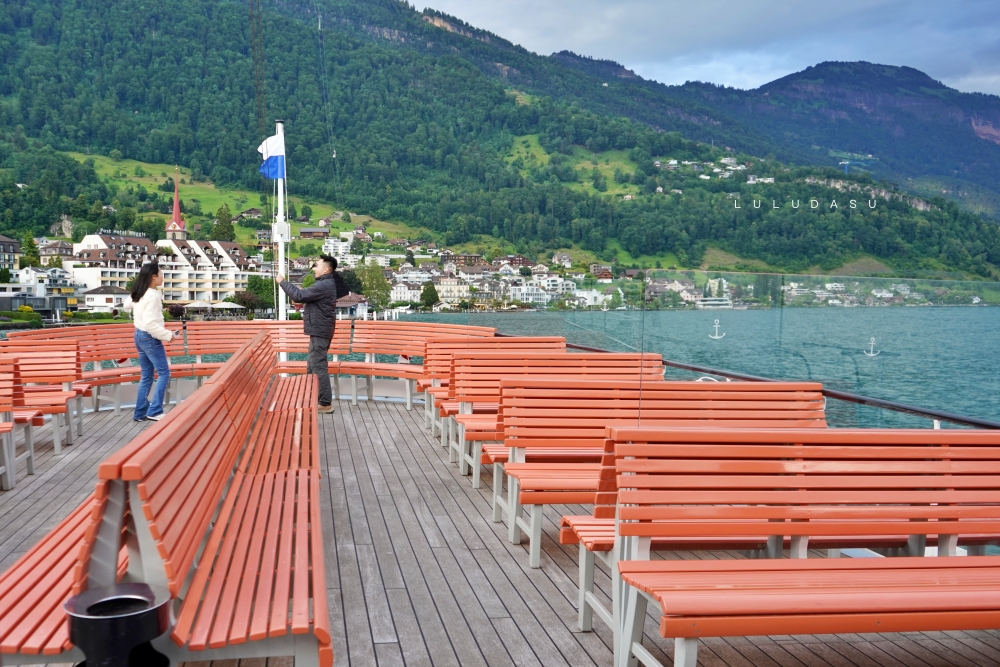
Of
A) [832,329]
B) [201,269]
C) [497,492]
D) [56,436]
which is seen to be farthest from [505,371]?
[201,269]

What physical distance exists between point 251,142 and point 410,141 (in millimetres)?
13994

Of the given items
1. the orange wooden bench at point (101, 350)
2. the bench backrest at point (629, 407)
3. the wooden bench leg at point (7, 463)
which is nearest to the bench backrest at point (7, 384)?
the wooden bench leg at point (7, 463)

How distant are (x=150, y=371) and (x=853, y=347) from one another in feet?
18.6

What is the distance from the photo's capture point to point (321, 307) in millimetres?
7727

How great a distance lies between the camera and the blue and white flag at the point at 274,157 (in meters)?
13.4

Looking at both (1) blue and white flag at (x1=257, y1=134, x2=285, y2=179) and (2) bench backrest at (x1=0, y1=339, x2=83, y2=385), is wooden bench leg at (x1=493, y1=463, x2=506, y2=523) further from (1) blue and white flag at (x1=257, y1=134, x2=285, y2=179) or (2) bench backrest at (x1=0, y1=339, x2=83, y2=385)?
(1) blue and white flag at (x1=257, y1=134, x2=285, y2=179)

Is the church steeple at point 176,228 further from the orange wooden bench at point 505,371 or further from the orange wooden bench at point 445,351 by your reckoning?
the orange wooden bench at point 505,371

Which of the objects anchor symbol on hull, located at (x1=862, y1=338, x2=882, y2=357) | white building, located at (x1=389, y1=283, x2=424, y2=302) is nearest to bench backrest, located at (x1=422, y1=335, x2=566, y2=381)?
anchor symbol on hull, located at (x1=862, y1=338, x2=882, y2=357)

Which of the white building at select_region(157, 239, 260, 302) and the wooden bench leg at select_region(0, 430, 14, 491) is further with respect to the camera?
the white building at select_region(157, 239, 260, 302)

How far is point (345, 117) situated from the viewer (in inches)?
2933

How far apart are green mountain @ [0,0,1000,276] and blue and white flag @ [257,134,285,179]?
34.8m

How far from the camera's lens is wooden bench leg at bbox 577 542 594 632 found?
126 inches

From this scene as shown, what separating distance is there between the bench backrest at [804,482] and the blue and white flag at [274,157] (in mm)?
11576

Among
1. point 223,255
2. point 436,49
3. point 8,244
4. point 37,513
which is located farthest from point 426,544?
point 436,49
